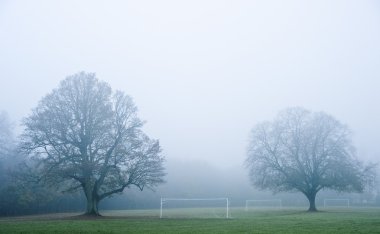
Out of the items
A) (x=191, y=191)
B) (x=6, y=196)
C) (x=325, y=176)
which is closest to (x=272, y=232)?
(x=325, y=176)

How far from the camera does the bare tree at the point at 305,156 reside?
53.3 m

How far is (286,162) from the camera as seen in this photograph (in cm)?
5684

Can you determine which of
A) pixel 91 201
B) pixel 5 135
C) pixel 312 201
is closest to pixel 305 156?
pixel 312 201

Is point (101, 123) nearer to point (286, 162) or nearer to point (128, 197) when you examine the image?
point (286, 162)

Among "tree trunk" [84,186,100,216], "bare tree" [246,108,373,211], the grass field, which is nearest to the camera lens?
the grass field

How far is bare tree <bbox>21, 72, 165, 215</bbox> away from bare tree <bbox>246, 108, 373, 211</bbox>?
20.2m

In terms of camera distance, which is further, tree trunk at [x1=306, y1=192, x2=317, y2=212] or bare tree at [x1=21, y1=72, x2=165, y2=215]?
tree trunk at [x1=306, y1=192, x2=317, y2=212]

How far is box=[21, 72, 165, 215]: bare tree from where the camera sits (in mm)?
41188

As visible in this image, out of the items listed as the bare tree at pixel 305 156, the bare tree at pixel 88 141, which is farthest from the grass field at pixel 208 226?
the bare tree at pixel 305 156

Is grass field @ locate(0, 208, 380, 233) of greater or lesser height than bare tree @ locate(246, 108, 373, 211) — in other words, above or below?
below

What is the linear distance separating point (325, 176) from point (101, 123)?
32744 mm

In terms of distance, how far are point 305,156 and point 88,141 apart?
31.9 metres

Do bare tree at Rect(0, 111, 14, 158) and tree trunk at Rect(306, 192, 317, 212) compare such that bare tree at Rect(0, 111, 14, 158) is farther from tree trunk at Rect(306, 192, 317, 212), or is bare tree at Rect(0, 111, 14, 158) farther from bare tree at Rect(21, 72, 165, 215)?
tree trunk at Rect(306, 192, 317, 212)

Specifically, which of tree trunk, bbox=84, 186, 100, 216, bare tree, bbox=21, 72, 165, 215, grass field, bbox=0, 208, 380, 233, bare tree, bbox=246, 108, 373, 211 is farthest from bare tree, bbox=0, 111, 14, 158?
bare tree, bbox=246, 108, 373, 211
